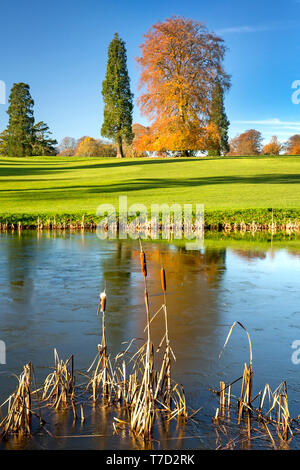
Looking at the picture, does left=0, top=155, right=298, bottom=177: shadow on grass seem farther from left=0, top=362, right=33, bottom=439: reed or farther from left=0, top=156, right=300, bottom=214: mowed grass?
left=0, top=362, right=33, bottom=439: reed

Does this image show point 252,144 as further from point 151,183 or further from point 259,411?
point 259,411

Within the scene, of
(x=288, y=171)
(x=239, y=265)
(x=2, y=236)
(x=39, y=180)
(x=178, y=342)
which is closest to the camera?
(x=178, y=342)

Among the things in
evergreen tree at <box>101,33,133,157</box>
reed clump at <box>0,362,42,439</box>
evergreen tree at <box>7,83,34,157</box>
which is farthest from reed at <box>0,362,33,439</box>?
evergreen tree at <box>7,83,34,157</box>

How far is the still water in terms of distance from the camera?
5082 mm

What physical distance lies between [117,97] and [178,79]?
1306 centimetres

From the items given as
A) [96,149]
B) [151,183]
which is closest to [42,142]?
[96,149]

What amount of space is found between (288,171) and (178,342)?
37110mm

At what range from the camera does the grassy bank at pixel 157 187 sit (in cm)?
2530

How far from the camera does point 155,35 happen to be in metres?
51.1

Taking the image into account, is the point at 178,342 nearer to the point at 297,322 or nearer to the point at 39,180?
the point at 297,322

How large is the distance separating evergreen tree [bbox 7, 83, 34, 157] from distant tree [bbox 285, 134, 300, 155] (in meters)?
43.9

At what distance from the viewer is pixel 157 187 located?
3441cm

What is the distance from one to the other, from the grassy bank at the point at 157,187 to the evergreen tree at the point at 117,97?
10766 millimetres

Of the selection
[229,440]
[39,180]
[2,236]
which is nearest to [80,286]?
[229,440]
